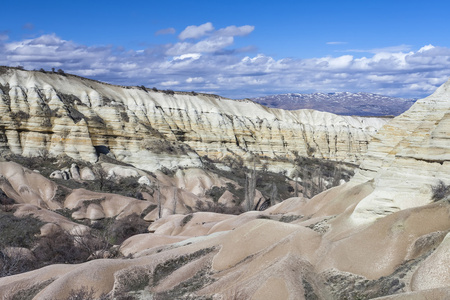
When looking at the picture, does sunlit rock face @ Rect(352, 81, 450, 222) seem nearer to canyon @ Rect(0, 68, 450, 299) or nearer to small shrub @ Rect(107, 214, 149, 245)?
canyon @ Rect(0, 68, 450, 299)

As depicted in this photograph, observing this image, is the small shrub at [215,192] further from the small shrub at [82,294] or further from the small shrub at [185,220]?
the small shrub at [82,294]

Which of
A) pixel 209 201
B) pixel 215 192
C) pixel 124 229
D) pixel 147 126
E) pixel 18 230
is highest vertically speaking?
pixel 147 126

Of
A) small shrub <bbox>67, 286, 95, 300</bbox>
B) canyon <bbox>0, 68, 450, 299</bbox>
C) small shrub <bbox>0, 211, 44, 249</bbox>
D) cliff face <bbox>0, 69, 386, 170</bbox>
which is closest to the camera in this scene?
canyon <bbox>0, 68, 450, 299</bbox>

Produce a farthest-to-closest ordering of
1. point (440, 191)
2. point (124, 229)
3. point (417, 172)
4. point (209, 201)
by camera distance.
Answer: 1. point (209, 201)
2. point (124, 229)
3. point (417, 172)
4. point (440, 191)

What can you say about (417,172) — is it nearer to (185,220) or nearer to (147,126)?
(185,220)

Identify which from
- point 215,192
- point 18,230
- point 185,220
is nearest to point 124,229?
point 185,220

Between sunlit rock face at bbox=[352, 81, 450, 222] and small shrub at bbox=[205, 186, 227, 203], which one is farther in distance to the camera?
small shrub at bbox=[205, 186, 227, 203]

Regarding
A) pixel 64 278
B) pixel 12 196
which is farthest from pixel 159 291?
pixel 12 196

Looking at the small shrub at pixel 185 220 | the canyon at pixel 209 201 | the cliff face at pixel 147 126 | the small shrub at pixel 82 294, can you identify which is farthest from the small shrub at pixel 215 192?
the small shrub at pixel 82 294

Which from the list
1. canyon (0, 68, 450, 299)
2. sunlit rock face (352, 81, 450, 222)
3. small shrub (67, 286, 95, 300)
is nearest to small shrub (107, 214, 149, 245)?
canyon (0, 68, 450, 299)
